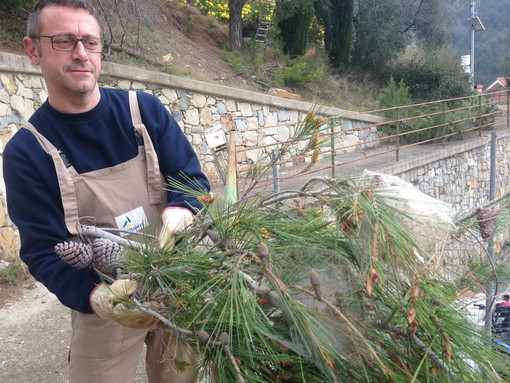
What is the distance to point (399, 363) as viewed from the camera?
117 cm

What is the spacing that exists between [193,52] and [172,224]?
376 inches

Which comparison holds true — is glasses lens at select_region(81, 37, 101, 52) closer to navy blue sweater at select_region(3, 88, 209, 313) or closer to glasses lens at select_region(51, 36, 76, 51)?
glasses lens at select_region(51, 36, 76, 51)

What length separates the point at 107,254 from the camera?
1.45m

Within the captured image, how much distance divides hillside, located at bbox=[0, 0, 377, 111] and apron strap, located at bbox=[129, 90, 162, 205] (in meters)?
5.63

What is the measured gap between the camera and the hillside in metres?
8.51

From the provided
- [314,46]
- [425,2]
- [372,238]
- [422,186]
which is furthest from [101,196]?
[425,2]

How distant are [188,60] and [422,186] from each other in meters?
4.92

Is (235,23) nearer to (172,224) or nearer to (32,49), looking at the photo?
(32,49)

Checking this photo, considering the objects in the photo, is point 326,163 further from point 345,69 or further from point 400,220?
point 345,69

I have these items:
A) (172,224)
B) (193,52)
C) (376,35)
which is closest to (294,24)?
(376,35)

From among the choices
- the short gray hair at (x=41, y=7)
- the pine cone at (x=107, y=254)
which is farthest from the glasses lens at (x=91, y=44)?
the pine cone at (x=107, y=254)

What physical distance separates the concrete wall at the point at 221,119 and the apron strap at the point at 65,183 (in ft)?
10.9

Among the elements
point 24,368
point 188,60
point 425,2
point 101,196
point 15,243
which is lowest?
point 24,368

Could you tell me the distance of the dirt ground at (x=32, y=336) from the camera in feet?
11.2
